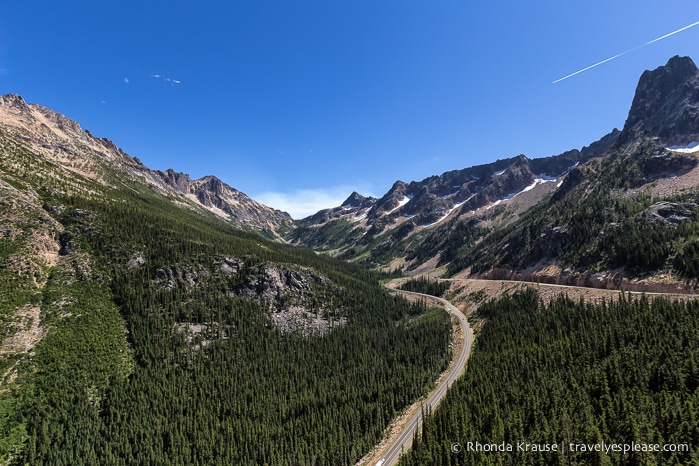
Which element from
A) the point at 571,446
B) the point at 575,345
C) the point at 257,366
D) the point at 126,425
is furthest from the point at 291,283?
the point at 571,446

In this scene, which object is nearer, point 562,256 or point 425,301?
point 562,256

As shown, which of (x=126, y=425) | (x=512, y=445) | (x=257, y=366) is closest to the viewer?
(x=512, y=445)

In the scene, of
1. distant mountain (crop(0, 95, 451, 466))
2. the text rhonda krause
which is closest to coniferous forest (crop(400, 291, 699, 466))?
the text rhonda krause

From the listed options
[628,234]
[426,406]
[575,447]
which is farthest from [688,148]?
[575,447]

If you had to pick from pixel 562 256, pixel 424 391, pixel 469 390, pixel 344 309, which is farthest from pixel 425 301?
pixel 469 390

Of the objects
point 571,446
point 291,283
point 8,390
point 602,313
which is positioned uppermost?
point 291,283

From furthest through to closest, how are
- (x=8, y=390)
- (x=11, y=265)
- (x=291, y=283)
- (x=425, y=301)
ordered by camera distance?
(x=425, y=301) < (x=291, y=283) < (x=11, y=265) < (x=8, y=390)

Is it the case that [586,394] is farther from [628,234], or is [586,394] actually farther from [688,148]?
[688,148]

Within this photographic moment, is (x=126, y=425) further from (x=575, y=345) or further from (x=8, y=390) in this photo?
(x=575, y=345)

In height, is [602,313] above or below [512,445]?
above
